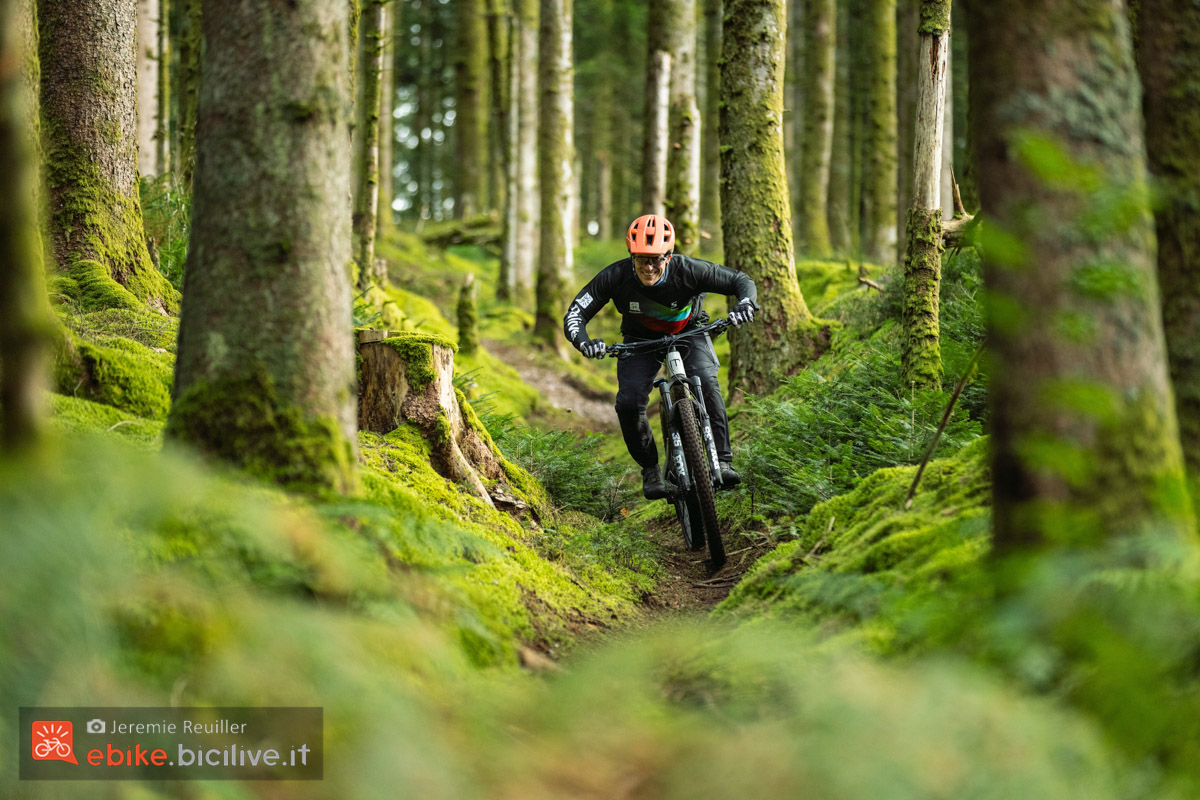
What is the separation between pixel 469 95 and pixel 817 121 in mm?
10936

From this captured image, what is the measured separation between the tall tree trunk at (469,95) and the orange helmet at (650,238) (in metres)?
21.0

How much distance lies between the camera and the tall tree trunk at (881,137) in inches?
689

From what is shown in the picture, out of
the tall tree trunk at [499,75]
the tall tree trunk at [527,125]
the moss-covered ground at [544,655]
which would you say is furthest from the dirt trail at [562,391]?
the moss-covered ground at [544,655]

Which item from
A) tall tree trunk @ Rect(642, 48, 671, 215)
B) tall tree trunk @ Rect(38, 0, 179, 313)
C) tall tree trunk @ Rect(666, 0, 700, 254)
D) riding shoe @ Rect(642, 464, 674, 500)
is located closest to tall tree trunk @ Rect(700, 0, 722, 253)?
tall tree trunk @ Rect(642, 48, 671, 215)

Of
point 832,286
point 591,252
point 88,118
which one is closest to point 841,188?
point 591,252

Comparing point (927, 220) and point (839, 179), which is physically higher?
point (839, 179)

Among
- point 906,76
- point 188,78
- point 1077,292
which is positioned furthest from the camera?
point 906,76

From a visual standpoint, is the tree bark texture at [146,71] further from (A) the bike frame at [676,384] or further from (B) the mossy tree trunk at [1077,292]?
(B) the mossy tree trunk at [1077,292]

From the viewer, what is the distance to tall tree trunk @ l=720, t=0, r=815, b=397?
9922 mm

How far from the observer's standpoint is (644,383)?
714cm

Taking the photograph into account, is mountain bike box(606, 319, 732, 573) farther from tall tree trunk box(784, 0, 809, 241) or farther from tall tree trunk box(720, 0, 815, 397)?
A: tall tree trunk box(784, 0, 809, 241)

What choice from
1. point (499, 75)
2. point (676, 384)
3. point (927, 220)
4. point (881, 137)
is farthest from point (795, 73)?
point (676, 384)

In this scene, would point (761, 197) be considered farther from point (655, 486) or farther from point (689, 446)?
point (689, 446)

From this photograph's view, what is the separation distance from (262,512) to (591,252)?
91.8 feet
